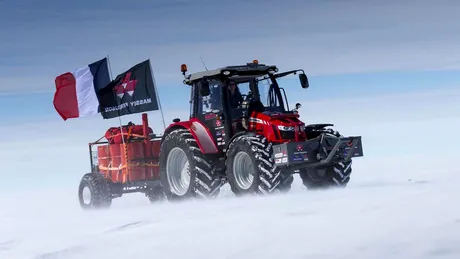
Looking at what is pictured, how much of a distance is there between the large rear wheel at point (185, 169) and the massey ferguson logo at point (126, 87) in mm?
3182

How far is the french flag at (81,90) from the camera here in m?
21.7

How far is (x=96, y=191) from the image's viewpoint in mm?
19453

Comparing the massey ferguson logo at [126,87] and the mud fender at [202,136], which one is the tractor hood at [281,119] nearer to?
the mud fender at [202,136]

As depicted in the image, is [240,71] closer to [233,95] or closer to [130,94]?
[233,95]

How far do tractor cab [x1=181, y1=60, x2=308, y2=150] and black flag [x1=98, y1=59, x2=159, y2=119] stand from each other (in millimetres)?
3121

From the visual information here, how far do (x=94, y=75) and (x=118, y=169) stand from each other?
11.5 feet

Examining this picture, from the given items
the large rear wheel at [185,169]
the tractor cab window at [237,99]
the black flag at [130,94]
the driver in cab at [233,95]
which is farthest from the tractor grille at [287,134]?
the black flag at [130,94]

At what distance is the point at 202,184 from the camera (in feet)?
54.8

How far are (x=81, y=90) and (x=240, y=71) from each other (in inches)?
272

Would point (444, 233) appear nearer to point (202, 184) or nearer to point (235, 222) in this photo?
point (235, 222)

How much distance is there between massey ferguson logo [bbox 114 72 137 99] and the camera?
20.8 metres

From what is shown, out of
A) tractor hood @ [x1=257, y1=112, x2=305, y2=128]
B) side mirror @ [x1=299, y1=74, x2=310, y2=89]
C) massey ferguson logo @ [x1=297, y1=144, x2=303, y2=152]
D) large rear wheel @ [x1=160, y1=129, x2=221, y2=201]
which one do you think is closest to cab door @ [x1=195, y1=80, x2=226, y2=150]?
large rear wheel @ [x1=160, y1=129, x2=221, y2=201]

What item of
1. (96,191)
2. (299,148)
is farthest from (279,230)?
(96,191)

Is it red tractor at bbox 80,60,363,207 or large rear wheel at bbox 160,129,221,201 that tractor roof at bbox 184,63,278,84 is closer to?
red tractor at bbox 80,60,363,207
